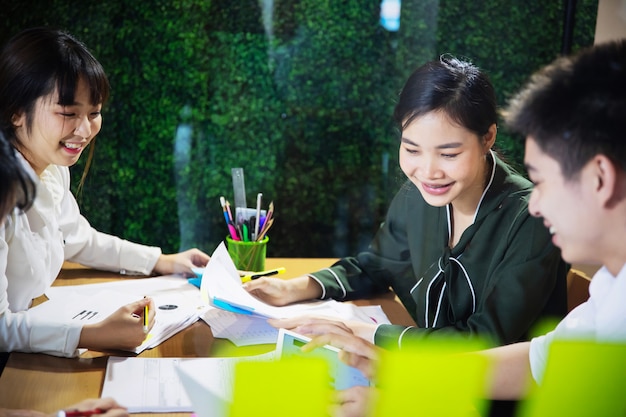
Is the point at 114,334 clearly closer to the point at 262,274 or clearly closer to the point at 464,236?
the point at 262,274

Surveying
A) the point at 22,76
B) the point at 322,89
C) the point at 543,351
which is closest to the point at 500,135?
the point at 543,351

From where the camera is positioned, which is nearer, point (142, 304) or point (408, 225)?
point (142, 304)

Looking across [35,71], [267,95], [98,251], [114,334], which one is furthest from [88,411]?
[267,95]

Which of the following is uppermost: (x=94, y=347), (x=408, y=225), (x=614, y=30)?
(x=614, y=30)

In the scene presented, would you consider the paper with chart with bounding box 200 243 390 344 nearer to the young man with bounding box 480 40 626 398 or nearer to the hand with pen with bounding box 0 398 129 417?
the hand with pen with bounding box 0 398 129 417

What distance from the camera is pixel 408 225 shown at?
139 cm

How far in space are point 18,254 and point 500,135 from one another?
821mm

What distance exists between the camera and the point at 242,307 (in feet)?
3.65

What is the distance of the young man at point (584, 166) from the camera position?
66 centimetres

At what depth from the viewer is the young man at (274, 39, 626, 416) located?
661 millimetres

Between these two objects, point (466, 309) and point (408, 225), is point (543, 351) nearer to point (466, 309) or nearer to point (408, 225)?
point (466, 309)

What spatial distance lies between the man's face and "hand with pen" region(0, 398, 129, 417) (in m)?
0.51

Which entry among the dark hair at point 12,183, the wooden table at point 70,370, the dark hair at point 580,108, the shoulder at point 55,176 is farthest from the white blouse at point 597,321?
the shoulder at point 55,176

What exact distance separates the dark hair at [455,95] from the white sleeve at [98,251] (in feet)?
2.13
